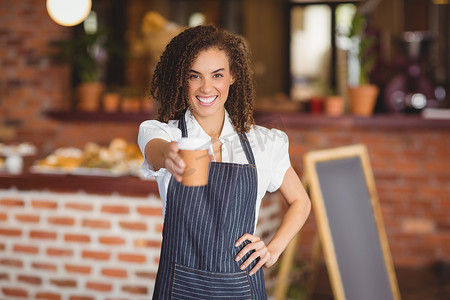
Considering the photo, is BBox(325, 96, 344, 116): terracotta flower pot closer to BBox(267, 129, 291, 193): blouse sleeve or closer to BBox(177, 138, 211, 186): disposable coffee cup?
BBox(267, 129, 291, 193): blouse sleeve

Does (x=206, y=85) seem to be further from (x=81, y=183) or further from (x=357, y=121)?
(x=357, y=121)

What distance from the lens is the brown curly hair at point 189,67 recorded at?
1407mm

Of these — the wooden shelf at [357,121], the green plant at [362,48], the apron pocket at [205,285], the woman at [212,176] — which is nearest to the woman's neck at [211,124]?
the woman at [212,176]

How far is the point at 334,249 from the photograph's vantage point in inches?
96.2

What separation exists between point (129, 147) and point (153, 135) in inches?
98.3

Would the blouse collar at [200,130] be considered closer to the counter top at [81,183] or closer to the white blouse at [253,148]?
the white blouse at [253,148]

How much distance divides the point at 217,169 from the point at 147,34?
3.45 m

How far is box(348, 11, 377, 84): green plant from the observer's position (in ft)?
13.4

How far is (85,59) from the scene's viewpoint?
469 centimetres

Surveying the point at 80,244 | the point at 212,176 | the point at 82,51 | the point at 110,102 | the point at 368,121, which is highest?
the point at 82,51

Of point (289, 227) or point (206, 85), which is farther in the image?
point (289, 227)

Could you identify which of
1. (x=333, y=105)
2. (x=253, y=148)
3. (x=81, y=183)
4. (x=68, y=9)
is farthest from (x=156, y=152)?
(x=333, y=105)

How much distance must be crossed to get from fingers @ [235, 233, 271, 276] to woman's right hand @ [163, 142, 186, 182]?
0.28m

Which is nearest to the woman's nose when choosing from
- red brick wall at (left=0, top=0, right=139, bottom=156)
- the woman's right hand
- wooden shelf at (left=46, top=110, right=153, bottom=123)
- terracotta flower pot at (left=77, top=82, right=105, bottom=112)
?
the woman's right hand
